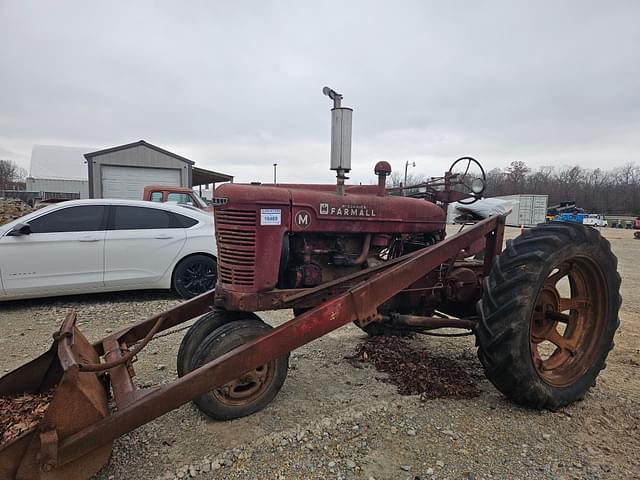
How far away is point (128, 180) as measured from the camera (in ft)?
57.9

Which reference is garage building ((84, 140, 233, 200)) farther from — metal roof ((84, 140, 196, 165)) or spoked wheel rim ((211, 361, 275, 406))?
spoked wheel rim ((211, 361, 275, 406))

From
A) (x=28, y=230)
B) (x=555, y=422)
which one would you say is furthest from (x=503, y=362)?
(x=28, y=230)

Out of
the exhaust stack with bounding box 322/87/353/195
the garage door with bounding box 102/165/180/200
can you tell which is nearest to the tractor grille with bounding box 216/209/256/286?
the exhaust stack with bounding box 322/87/353/195

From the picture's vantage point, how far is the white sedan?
5.00m

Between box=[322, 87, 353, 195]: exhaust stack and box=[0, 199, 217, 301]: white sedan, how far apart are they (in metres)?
3.45

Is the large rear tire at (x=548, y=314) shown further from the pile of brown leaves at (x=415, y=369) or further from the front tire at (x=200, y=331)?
the front tire at (x=200, y=331)

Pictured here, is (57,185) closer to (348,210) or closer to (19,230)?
(19,230)

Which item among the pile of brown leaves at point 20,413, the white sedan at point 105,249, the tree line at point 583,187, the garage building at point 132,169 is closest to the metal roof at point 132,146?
the garage building at point 132,169

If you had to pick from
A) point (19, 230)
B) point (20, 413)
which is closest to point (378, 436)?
point (20, 413)

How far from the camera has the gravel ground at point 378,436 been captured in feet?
7.26

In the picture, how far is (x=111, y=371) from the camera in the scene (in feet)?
7.88

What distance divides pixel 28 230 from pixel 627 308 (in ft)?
26.1

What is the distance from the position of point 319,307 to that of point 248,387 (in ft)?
2.42

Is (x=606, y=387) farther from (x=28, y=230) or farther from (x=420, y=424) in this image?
(x=28, y=230)
